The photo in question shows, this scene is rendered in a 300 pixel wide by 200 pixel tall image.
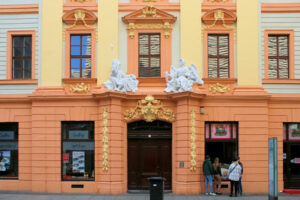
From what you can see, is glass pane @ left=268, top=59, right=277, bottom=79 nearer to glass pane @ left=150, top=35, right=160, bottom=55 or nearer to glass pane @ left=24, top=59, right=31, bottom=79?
glass pane @ left=150, top=35, right=160, bottom=55

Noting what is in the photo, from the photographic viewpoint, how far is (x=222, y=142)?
21.6 metres

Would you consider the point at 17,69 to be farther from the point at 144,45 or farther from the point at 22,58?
the point at 144,45

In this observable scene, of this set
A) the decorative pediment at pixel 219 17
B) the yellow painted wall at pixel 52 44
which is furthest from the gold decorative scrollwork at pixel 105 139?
the decorative pediment at pixel 219 17

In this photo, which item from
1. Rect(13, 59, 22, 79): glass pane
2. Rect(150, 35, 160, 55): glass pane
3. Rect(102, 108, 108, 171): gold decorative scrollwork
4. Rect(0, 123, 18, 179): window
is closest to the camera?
Rect(102, 108, 108, 171): gold decorative scrollwork

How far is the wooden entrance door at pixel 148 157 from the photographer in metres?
21.6

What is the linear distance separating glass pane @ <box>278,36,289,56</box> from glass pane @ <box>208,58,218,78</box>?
317cm

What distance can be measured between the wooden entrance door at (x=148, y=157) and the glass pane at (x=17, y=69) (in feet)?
19.8

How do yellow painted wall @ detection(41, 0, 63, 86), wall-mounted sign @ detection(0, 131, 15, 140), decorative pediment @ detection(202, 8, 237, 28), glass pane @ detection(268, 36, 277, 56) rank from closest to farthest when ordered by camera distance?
1. decorative pediment @ detection(202, 8, 237, 28)
2. yellow painted wall @ detection(41, 0, 63, 86)
3. glass pane @ detection(268, 36, 277, 56)
4. wall-mounted sign @ detection(0, 131, 15, 140)

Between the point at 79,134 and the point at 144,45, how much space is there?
17.1ft

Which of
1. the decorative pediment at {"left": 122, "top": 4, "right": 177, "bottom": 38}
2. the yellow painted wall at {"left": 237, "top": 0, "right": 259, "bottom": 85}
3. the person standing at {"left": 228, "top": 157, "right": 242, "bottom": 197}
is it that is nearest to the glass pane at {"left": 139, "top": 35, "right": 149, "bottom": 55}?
the decorative pediment at {"left": 122, "top": 4, "right": 177, "bottom": 38}

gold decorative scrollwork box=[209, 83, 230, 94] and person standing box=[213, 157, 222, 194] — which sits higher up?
Result: gold decorative scrollwork box=[209, 83, 230, 94]

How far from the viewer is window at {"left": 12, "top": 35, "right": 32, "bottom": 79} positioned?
22562 mm

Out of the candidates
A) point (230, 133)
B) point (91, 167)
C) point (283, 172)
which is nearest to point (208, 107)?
point (230, 133)

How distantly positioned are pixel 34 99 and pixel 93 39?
3.93 metres
